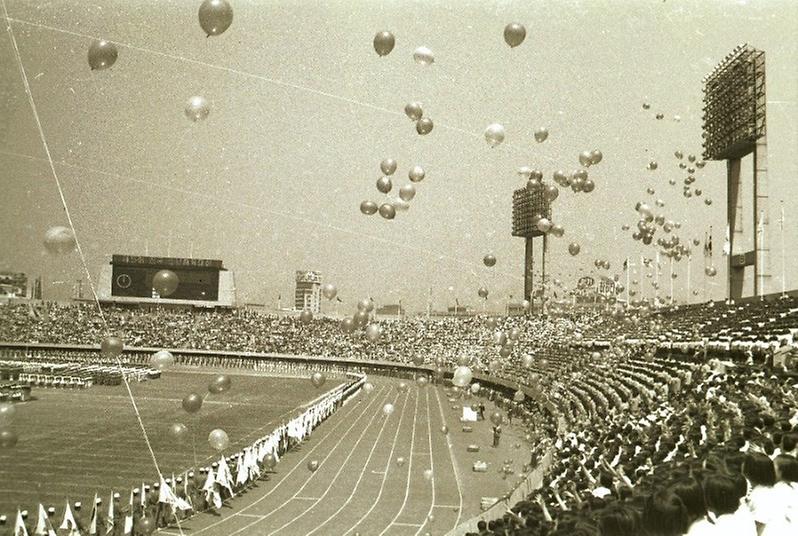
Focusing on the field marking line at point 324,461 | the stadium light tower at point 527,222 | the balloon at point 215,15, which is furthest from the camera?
the stadium light tower at point 527,222

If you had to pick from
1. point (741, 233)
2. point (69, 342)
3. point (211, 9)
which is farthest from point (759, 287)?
point (69, 342)

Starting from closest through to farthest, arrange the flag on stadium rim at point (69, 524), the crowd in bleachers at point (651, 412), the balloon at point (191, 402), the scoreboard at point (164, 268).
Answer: the crowd in bleachers at point (651, 412) < the flag on stadium rim at point (69, 524) < the balloon at point (191, 402) < the scoreboard at point (164, 268)

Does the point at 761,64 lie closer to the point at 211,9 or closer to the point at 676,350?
the point at 676,350

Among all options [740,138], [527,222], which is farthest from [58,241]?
[527,222]

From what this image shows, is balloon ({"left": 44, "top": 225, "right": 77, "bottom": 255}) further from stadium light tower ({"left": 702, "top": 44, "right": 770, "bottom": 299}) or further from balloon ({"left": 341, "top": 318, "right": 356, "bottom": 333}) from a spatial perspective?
stadium light tower ({"left": 702, "top": 44, "right": 770, "bottom": 299})

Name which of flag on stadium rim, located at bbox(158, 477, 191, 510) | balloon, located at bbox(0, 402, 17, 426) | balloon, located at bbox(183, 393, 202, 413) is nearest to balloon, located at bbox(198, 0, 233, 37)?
balloon, located at bbox(0, 402, 17, 426)

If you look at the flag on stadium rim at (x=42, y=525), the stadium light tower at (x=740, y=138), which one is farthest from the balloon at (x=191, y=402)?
the stadium light tower at (x=740, y=138)

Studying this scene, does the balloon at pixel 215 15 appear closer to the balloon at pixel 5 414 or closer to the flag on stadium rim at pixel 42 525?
the balloon at pixel 5 414
